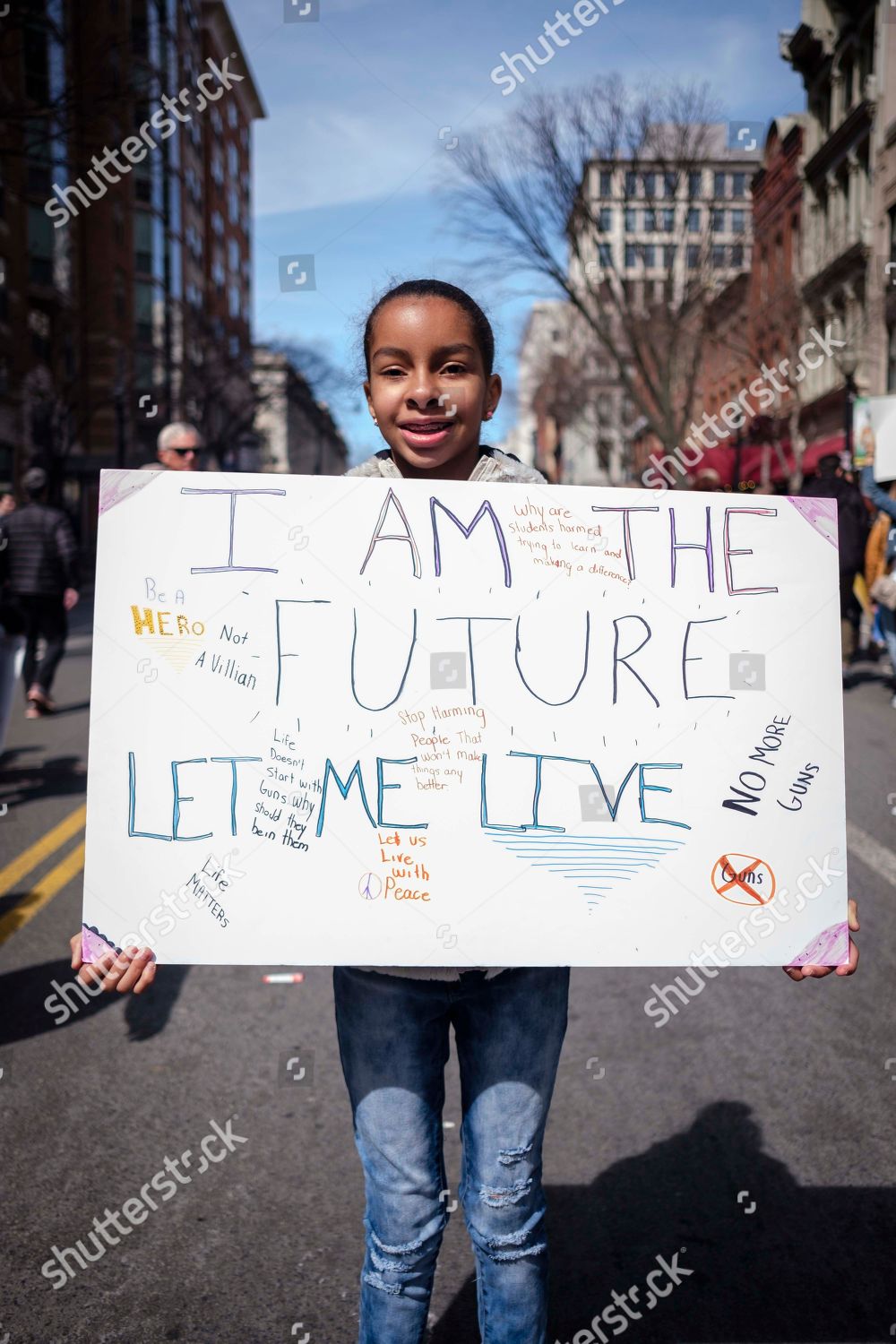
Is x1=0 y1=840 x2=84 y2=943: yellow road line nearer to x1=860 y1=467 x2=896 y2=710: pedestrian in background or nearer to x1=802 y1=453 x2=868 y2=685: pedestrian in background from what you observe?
x1=860 y1=467 x2=896 y2=710: pedestrian in background

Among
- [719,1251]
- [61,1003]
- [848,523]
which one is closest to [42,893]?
[61,1003]

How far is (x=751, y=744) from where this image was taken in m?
1.82

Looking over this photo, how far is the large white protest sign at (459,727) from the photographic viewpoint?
1754mm

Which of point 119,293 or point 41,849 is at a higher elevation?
point 119,293

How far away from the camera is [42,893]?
5000 mm

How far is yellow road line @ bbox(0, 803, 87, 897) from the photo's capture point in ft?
17.0

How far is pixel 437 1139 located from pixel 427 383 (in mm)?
1248

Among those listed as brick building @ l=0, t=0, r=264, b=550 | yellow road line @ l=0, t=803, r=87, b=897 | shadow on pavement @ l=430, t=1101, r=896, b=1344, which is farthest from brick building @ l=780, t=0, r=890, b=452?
shadow on pavement @ l=430, t=1101, r=896, b=1344

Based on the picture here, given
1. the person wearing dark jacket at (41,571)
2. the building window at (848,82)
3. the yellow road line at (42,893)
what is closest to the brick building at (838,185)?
the building window at (848,82)

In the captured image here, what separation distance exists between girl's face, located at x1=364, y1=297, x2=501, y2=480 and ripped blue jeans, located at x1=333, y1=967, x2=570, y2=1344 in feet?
2.86

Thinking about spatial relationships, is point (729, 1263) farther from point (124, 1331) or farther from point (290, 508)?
point (290, 508)

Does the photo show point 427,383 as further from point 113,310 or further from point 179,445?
point 113,310

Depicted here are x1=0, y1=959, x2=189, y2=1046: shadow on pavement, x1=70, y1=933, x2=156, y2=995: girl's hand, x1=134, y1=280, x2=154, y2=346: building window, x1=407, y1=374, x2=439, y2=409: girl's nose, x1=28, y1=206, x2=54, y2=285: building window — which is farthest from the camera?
x1=134, y1=280, x2=154, y2=346: building window

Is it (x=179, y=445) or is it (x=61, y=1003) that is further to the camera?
(x=179, y=445)
